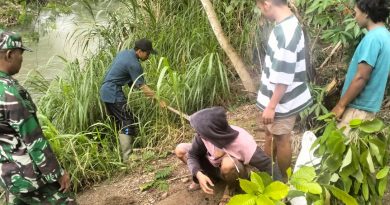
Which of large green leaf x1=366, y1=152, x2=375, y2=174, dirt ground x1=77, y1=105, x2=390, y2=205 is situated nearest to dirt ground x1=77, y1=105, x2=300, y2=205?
dirt ground x1=77, y1=105, x2=390, y2=205

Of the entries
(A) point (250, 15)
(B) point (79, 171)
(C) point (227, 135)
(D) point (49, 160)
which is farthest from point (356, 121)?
(A) point (250, 15)

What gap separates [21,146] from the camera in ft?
7.43

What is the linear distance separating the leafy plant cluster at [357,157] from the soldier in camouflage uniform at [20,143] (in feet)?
4.55

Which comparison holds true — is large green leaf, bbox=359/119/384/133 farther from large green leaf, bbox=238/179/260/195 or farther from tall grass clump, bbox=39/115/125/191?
tall grass clump, bbox=39/115/125/191

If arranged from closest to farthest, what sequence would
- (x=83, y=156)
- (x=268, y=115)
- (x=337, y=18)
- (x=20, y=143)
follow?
(x=20, y=143) < (x=268, y=115) < (x=337, y=18) < (x=83, y=156)

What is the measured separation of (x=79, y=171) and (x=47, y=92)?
1.42 meters

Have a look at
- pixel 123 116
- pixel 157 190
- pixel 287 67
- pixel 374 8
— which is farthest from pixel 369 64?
pixel 123 116

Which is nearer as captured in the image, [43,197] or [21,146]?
[21,146]

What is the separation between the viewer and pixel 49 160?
2312 millimetres

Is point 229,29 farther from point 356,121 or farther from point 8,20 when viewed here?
point 8,20

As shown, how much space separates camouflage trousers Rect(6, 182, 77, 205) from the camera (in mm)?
2393

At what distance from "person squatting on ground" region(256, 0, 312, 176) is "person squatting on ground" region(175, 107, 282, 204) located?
4.5 inches

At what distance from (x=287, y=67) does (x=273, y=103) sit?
0.22 m

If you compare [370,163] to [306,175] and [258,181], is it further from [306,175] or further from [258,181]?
[258,181]
